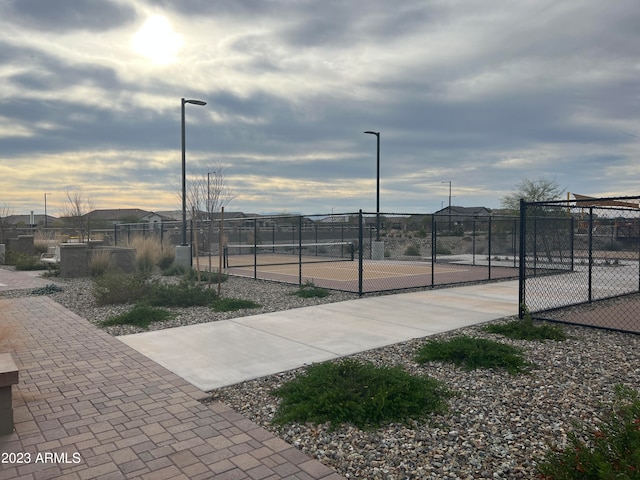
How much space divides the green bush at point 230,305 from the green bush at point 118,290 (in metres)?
2.05

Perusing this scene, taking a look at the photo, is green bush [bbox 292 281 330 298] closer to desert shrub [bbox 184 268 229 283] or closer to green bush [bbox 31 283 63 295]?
desert shrub [bbox 184 268 229 283]

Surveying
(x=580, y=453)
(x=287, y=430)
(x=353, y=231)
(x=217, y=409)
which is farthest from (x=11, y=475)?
(x=353, y=231)

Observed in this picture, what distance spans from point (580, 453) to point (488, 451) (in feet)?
2.99

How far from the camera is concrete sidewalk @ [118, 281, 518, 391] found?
21.6 ft

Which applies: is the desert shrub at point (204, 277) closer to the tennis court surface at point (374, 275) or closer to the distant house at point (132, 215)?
the tennis court surface at point (374, 275)

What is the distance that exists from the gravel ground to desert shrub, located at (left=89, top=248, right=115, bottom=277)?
41.4 feet

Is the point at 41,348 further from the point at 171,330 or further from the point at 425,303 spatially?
the point at 425,303

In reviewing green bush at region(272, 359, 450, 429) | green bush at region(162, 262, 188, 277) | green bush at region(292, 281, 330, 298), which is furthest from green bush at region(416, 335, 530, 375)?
green bush at region(162, 262, 188, 277)

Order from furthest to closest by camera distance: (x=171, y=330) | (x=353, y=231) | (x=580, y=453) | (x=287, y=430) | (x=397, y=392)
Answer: (x=353, y=231), (x=171, y=330), (x=397, y=392), (x=287, y=430), (x=580, y=453)

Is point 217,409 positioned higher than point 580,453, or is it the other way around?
point 580,453

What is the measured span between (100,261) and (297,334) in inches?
444

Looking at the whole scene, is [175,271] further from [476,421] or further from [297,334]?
[476,421]

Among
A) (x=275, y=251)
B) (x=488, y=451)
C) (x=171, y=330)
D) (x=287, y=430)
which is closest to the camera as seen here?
(x=488, y=451)

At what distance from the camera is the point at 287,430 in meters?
4.56
